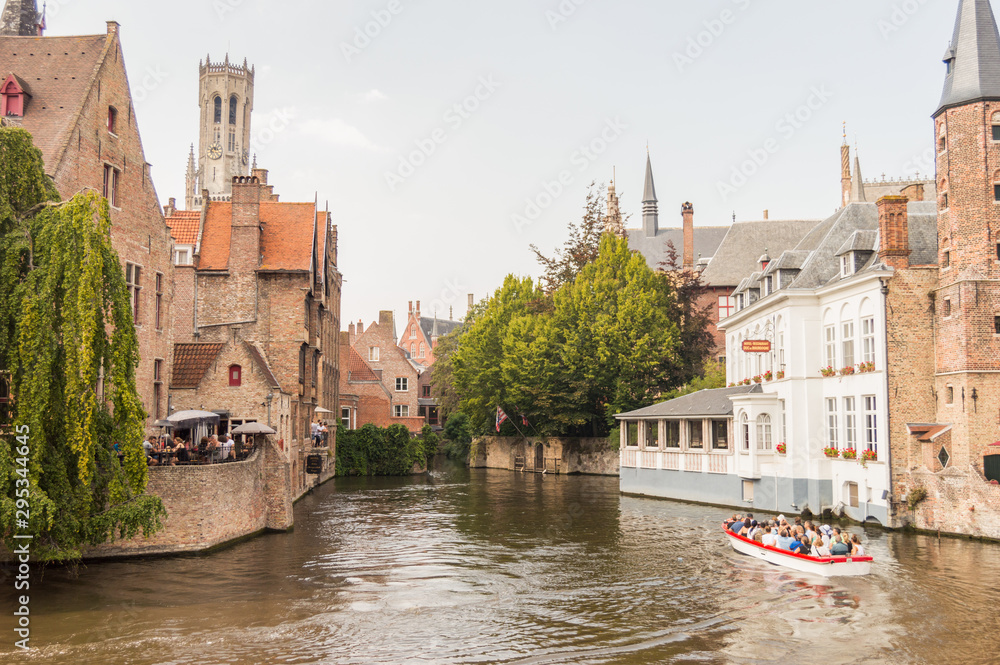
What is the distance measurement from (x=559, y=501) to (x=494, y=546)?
42.9 ft

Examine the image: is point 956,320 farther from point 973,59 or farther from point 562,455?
point 562,455

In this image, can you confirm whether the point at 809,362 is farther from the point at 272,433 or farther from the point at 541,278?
the point at 541,278

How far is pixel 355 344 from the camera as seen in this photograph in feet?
247

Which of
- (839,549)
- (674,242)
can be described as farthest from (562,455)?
(839,549)

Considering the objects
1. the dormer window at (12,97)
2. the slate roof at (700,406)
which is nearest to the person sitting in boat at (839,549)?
the slate roof at (700,406)

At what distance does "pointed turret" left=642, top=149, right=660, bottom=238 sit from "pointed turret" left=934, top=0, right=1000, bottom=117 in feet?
154

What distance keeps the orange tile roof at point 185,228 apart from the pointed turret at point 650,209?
150 feet

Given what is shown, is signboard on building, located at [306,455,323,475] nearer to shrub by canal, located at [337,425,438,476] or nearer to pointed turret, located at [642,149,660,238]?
shrub by canal, located at [337,425,438,476]

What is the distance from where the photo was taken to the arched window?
3366 cm

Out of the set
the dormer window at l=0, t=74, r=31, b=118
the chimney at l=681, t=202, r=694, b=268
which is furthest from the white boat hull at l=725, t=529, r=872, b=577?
the chimney at l=681, t=202, r=694, b=268

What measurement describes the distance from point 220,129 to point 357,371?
8095cm

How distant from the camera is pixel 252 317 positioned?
36.4 m

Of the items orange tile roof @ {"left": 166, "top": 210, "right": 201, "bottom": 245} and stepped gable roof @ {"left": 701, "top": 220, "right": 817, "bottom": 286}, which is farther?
stepped gable roof @ {"left": 701, "top": 220, "right": 817, "bottom": 286}

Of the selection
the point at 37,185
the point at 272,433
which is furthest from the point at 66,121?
the point at 272,433
